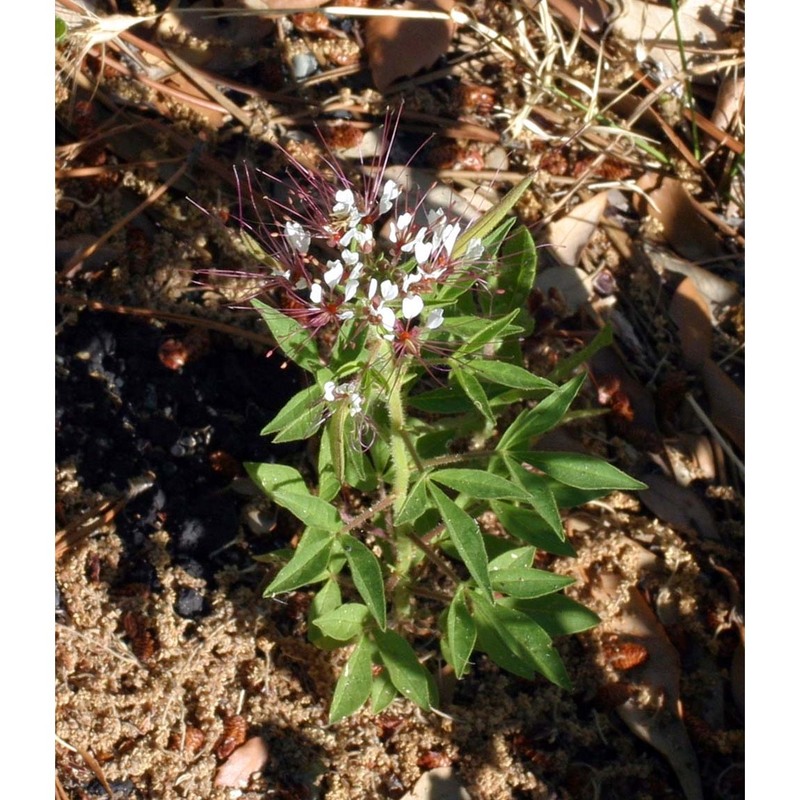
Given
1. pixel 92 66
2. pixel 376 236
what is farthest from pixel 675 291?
pixel 92 66

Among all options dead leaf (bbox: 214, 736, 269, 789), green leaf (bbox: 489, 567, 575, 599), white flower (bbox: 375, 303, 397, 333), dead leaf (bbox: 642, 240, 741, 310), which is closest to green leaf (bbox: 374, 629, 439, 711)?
green leaf (bbox: 489, 567, 575, 599)

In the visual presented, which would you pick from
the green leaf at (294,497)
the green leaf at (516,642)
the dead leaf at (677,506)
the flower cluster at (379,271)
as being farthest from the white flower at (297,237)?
the dead leaf at (677,506)

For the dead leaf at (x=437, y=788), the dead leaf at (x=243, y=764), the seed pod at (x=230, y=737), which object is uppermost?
the seed pod at (x=230, y=737)

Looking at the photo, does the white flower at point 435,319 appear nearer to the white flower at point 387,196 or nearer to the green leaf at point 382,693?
the white flower at point 387,196

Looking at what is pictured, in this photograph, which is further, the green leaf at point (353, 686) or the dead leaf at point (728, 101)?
the dead leaf at point (728, 101)

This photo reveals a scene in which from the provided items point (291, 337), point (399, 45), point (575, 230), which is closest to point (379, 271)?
point (291, 337)

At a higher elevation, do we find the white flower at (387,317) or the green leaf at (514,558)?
the white flower at (387,317)

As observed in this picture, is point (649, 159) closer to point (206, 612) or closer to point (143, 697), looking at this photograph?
point (206, 612)

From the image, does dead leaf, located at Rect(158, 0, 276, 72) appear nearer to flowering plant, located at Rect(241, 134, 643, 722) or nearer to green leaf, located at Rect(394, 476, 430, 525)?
flowering plant, located at Rect(241, 134, 643, 722)
